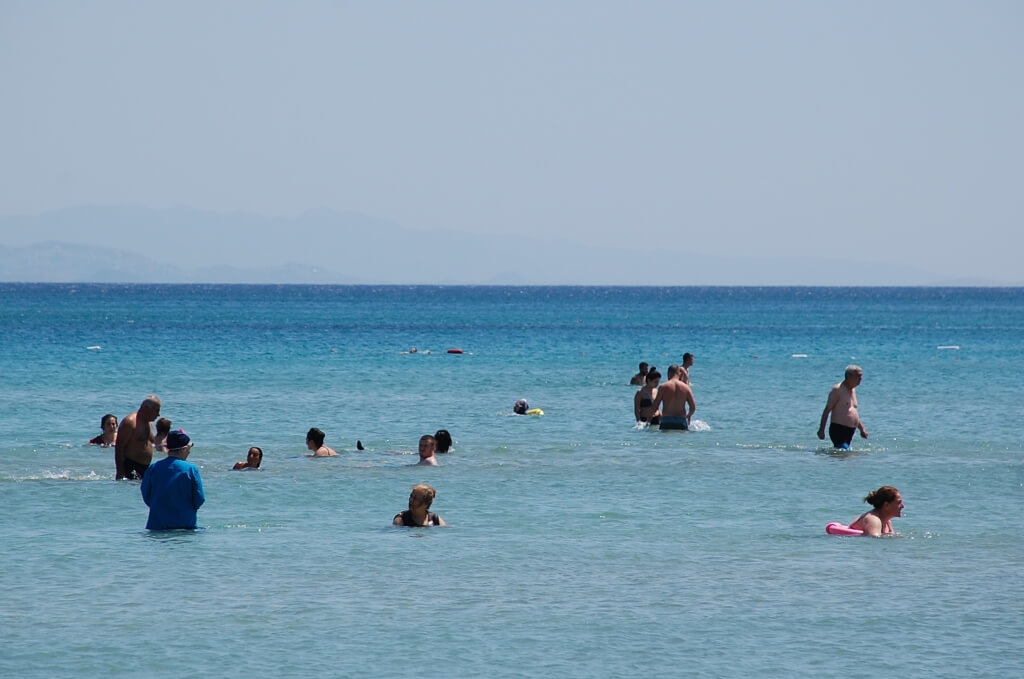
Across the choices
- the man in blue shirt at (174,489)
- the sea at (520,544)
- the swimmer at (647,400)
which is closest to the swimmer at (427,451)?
the sea at (520,544)

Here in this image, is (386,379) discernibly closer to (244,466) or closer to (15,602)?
(244,466)

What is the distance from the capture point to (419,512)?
50.0 ft

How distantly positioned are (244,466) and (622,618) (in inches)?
408

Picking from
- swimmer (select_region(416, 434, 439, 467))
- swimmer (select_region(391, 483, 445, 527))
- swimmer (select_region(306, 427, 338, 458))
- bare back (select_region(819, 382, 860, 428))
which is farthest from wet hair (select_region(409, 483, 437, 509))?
bare back (select_region(819, 382, 860, 428))

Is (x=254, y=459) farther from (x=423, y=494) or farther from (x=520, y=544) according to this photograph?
(x=520, y=544)

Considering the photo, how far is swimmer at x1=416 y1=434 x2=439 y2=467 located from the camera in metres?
20.4

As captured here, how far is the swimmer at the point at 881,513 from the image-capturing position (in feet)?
47.1

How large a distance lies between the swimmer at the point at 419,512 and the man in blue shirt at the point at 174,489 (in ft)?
→ 7.92

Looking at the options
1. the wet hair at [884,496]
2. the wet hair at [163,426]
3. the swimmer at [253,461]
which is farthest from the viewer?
the swimmer at [253,461]

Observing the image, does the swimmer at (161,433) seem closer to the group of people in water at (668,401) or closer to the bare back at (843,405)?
the group of people in water at (668,401)

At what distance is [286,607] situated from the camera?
38.2 ft

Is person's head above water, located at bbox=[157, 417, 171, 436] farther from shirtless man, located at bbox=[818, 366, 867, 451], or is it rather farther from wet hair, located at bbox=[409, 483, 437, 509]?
shirtless man, located at bbox=[818, 366, 867, 451]

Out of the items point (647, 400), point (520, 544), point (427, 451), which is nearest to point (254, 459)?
point (427, 451)

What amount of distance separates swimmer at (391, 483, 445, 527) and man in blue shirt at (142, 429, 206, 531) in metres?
2.42
